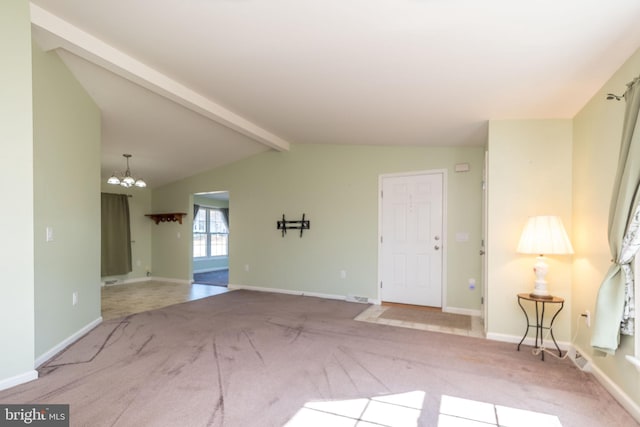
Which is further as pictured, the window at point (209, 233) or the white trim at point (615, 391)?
the window at point (209, 233)

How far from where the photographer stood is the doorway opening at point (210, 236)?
8702 millimetres

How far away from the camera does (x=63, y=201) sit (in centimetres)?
309

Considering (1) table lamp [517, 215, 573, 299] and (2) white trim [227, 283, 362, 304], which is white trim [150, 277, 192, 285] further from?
(1) table lamp [517, 215, 573, 299]

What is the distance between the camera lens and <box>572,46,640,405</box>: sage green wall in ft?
7.09

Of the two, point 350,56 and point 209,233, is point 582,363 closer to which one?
point 350,56

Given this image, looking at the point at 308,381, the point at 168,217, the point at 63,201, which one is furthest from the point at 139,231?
the point at 308,381

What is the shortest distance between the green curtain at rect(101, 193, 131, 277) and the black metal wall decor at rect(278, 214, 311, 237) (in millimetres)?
3470

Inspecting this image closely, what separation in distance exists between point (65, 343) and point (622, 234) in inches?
177

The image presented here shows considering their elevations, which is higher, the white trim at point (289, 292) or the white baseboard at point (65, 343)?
the white baseboard at point (65, 343)

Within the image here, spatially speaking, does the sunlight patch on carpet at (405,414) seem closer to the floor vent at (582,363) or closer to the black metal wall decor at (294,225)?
the floor vent at (582,363)

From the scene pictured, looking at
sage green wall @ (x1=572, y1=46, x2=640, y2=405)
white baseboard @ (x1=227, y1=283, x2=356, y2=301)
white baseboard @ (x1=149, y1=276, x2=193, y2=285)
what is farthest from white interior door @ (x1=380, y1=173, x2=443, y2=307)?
white baseboard @ (x1=149, y1=276, x2=193, y2=285)

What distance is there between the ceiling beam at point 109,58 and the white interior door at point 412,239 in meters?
2.65

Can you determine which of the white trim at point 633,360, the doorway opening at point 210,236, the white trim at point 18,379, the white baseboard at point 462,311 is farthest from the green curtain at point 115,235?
the white trim at point 633,360

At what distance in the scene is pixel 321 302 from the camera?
16.4 feet
